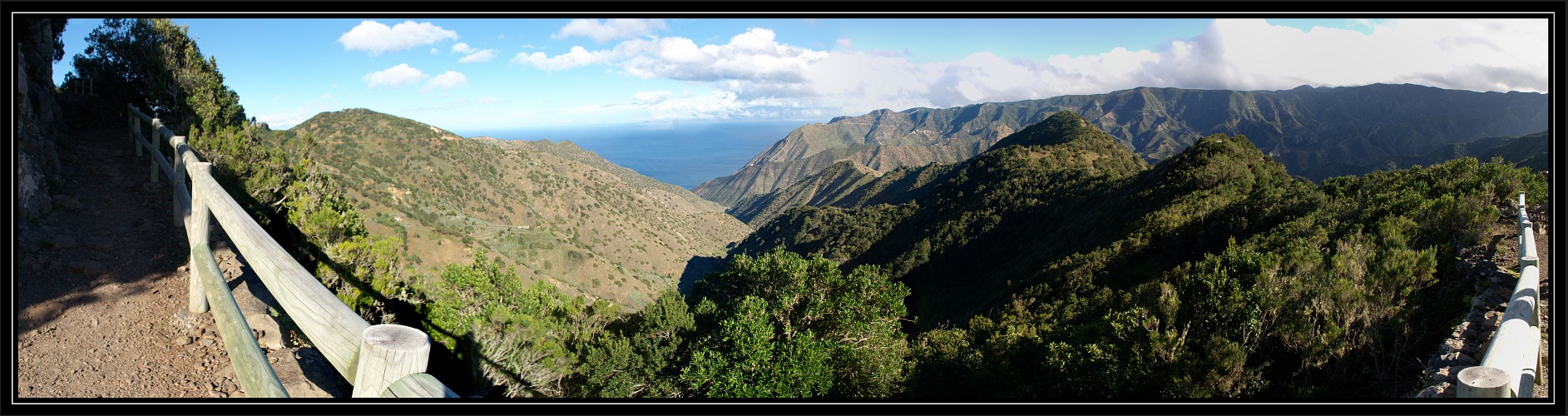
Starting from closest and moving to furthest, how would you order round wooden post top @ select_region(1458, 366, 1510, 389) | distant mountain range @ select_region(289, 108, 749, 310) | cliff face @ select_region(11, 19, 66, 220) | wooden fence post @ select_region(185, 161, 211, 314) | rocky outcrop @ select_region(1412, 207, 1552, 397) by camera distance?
1. round wooden post top @ select_region(1458, 366, 1510, 389)
2. wooden fence post @ select_region(185, 161, 211, 314)
3. rocky outcrop @ select_region(1412, 207, 1552, 397)
4. cliff face @ select_region(11, 19, 66, 220)
5. distant mountain range @ select_region(289, 108, 749, 310)

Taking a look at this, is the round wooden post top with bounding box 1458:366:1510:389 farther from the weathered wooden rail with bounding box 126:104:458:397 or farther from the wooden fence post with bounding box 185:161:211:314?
the wooden fence post with bounding box 185:161:211:314

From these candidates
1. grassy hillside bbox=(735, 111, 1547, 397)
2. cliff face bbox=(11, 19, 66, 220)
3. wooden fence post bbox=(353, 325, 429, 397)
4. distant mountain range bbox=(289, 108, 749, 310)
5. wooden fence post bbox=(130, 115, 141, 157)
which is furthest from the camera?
distant mountain range bbox=(289, 108, 749, 310)

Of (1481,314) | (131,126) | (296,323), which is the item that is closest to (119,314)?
(296,323)

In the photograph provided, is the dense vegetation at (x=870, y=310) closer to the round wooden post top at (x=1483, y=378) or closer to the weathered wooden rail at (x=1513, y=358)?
the weathered wooden rail at (x=1513, y=358)

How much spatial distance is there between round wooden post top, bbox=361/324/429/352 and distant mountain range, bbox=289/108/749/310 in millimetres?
30290

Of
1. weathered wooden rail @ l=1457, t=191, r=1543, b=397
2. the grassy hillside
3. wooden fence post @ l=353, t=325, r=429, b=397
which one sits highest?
wooden fence post @ l=353, t=325, r=429, b=397

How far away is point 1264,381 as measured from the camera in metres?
6.37

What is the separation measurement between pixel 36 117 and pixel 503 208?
146 ft

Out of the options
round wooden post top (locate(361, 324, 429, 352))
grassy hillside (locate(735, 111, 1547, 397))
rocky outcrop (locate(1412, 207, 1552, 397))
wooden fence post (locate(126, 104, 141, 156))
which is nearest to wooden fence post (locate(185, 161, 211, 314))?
round wooden post top (locate(361, 324, 429, 352))

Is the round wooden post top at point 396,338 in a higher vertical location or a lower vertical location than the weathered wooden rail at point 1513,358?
higher

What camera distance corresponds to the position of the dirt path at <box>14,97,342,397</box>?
324 cm

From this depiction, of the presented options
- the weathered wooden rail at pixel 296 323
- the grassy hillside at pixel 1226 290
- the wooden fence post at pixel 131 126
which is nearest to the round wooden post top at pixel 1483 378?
the weathered wooden rail at pixel 296 323

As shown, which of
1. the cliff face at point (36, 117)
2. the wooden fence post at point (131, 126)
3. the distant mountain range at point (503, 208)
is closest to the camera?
the cliff face at point (36, 117)

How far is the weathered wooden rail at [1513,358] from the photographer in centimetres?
176
